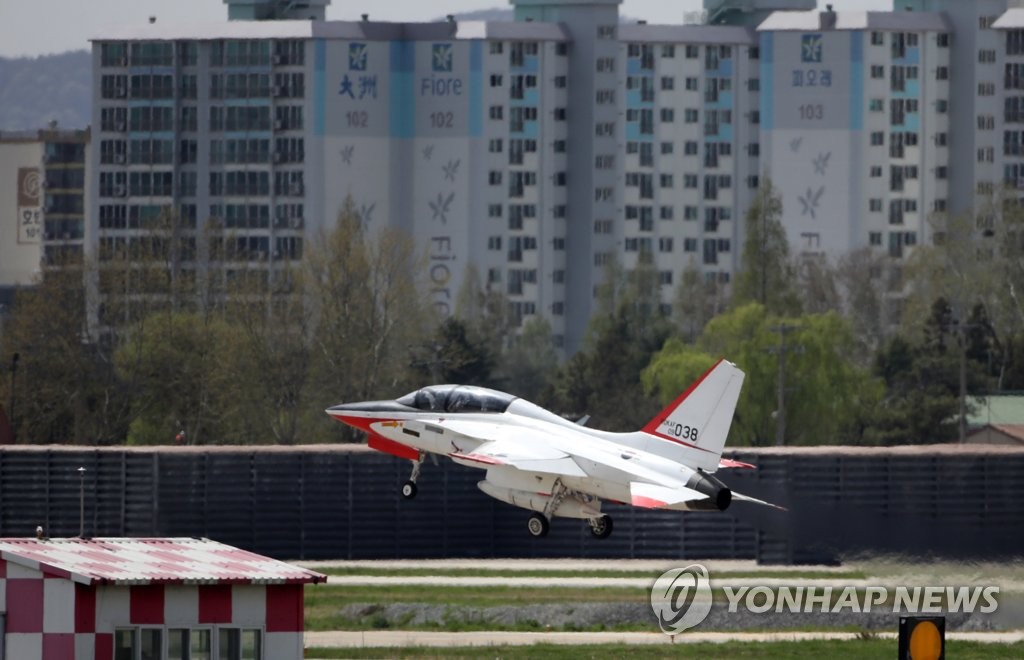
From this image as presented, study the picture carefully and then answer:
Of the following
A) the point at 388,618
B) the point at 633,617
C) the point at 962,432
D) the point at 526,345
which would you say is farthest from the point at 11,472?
the point at 526,345

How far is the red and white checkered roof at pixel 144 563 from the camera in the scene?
96.8 ft

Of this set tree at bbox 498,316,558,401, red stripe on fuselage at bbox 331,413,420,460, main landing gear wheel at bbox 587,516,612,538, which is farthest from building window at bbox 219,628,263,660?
tree at bbox 498,316,558,401

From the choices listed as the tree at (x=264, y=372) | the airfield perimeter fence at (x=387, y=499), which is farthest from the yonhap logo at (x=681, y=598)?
the tree at (x=264, y=372)

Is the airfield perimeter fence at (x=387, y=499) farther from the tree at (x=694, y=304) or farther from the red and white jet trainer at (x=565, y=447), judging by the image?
the tree at (x=694, y=304)

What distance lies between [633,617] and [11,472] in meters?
22.7

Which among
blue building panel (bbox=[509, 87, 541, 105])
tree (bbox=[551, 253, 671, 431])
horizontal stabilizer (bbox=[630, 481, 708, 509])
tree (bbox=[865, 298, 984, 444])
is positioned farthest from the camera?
blue building panel (bbox=[509, 87, 541, 105])

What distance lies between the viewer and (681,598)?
50.6 m

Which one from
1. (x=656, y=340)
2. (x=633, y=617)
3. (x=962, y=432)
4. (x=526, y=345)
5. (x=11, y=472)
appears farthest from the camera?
(x=526, y=345)

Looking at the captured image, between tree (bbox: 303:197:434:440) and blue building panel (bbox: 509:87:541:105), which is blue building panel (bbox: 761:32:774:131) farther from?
tree (bbox: 303:197:434:440)

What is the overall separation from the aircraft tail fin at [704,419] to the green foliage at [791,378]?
6072cm

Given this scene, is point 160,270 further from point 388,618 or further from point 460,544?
point 388,618

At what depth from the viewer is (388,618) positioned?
47.1 meters

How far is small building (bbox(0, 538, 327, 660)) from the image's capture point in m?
29.5

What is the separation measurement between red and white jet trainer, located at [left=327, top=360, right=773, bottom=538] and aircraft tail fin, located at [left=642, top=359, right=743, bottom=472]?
0.9 inches
